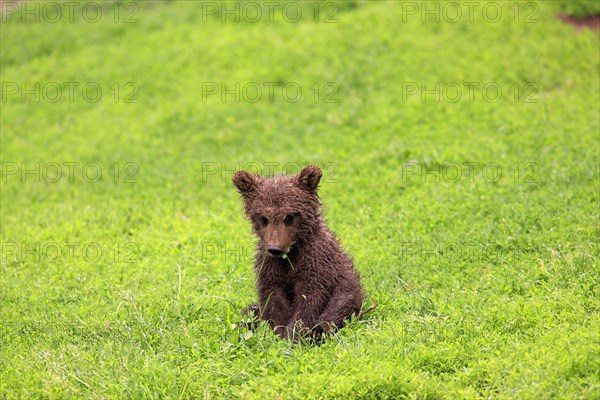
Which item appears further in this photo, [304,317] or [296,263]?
[296,263]

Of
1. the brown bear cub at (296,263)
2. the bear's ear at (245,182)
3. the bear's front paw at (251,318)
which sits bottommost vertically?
the bear's front paw at (251,318)

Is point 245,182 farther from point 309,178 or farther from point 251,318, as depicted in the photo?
point 251,318

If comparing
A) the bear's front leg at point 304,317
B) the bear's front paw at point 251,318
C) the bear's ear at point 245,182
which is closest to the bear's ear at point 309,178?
the bear's ear at point 245,182

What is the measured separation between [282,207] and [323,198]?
497 centimetres

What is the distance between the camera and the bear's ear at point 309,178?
771 cm

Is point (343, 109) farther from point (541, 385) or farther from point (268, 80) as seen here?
point (541, 385)

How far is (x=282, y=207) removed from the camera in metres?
7.57

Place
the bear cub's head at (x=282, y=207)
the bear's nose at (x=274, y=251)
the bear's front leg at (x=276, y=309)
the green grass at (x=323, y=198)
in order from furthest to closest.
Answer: the bear's front leg at (x=276, y=309) → the bear cub's head at (x=282, y=207) → the bear's nose at (x=274, y=251) → the green grass at (x=323, y=198)

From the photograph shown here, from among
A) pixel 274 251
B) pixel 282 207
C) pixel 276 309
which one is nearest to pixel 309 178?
pixel 282 207

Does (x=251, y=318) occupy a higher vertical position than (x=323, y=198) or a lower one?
lower

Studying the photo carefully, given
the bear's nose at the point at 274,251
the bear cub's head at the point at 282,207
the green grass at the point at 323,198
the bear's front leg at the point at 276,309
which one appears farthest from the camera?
the bear's front leg at the point at 276,309

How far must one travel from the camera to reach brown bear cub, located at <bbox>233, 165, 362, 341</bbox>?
24.8ft

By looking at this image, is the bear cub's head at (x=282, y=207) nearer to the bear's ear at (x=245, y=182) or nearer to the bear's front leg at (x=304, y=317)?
the bear's ear at (x=245, y=182)

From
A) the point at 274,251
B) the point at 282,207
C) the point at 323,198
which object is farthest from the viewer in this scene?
the point at 323,198
